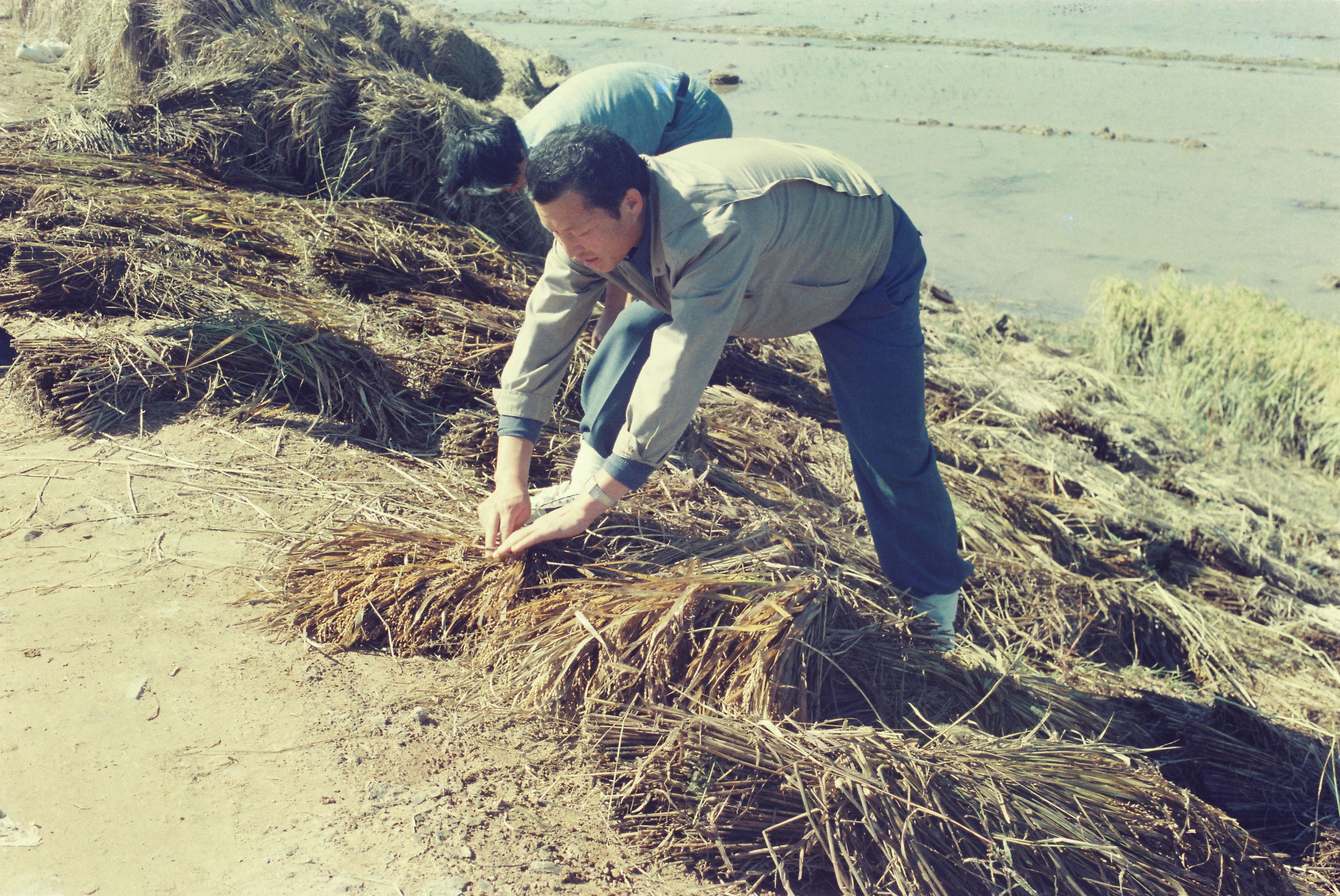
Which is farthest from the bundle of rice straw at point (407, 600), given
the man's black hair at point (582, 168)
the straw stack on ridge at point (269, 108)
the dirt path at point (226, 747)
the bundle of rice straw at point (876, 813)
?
the straw stack on ridge at point (269, 108)

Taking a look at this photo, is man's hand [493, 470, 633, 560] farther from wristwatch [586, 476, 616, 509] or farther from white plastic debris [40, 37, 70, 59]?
white plastic debris [40, 37, 70, 59]

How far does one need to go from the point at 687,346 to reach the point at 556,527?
0.44 m

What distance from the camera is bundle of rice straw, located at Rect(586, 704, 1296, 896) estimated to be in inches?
64.2

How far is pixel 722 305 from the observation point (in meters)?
1.79

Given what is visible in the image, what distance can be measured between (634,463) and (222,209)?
2.54m

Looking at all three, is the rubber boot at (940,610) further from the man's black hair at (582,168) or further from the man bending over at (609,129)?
the man's black hair at (582,168)

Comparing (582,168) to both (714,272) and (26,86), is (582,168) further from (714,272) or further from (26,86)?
(26,86)

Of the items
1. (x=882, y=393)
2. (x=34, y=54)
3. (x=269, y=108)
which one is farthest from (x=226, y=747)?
(x=34, y=54)

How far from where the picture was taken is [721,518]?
2453mm

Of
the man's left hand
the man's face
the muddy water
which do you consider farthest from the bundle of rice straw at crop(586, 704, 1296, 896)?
the muddy water

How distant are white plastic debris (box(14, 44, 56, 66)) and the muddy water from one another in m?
4.61

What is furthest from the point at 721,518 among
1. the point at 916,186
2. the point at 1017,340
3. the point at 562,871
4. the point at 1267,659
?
the point at 916,186

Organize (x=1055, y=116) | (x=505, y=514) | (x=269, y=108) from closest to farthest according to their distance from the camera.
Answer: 1. (x=505, y=514)
2. (x=269, y=108)
3. (x=1055, y=116)

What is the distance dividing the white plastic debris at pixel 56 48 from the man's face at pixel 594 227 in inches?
195
